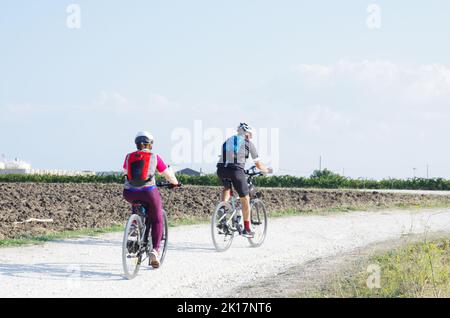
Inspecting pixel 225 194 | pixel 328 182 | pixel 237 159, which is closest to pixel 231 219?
pixel 225 194

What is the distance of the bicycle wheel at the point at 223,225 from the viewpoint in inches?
446

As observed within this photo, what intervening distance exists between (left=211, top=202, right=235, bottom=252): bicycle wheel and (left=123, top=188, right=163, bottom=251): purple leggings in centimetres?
223

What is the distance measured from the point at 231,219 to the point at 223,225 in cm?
29

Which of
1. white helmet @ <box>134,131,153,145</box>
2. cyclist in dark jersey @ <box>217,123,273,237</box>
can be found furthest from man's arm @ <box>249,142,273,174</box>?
white helmet @ <box>134,131,153,145</box>

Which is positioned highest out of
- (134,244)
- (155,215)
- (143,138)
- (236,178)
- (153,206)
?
(143,138)

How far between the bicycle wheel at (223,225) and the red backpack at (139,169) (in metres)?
2.65

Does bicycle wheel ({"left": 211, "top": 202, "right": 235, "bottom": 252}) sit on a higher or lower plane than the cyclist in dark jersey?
lower

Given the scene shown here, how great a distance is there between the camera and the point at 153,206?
8.93 metres

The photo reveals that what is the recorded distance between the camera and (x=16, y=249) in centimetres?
1152

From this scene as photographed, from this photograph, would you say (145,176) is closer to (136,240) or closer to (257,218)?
(136,240)

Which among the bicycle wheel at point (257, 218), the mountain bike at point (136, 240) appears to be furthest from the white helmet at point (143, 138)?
the bicycle wheel at point (257, 218)

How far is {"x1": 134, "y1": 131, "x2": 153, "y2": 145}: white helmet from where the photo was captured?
8.88m

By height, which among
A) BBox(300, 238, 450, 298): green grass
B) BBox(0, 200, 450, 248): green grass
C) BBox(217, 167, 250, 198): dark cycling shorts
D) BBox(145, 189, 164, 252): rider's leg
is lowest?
BBox(300, 238, 450, 298): green grass

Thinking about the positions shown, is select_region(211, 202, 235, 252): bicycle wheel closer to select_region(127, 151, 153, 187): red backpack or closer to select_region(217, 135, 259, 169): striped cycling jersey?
select_region(217, 135, 259, 169): striped cycling jersey
